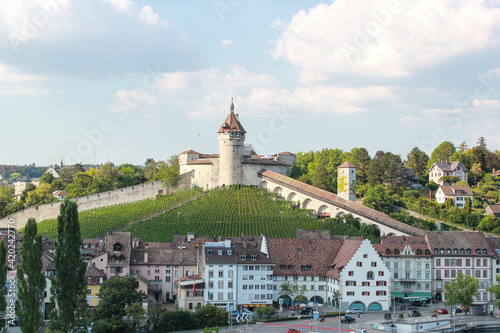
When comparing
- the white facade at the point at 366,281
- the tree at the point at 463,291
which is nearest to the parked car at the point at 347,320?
the white facade at the point at 366,281

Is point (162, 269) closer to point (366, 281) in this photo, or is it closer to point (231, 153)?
point (366, 281)

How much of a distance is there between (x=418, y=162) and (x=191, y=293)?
79.4 metres

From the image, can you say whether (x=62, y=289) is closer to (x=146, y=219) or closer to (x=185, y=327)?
(x=185, y=327)

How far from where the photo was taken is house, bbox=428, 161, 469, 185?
113 metres

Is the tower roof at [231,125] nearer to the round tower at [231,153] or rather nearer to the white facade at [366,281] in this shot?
the round tower at [231,153]

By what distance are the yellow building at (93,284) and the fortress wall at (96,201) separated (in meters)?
48.1

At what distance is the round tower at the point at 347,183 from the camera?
318 ft

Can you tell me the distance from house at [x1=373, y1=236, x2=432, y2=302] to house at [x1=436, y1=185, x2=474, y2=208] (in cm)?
3682

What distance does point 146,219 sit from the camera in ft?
290

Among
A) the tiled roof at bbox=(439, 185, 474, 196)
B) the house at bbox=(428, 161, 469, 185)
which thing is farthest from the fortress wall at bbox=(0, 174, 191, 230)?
the house at bbox=(428, 161, 469, 185)

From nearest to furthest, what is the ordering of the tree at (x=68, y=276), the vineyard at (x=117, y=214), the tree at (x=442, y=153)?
1. the tree at (x=68, y=276)
2. the vineyard at (x=117, y=214)
3. the tree at (x=442, y=153)

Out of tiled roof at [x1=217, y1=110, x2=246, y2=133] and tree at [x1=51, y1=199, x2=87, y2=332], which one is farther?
tiled roof at [x1=217, y1=110, x2=246, y2=133]

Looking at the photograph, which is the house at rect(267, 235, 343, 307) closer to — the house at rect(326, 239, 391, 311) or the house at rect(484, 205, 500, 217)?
the house at rect(326, 239, 391, 311)

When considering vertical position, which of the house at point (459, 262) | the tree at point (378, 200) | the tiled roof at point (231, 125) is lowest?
the house at point (459, 262)
